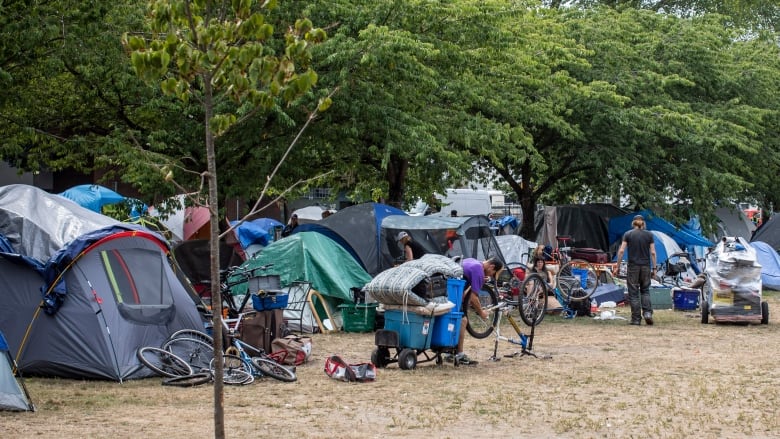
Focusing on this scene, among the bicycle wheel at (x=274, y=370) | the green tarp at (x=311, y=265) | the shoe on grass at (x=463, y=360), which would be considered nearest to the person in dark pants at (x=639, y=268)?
the green tarp at (x=311, y=265)

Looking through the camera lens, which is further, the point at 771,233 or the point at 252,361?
the point at 771,233

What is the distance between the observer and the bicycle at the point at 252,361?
10539 mm

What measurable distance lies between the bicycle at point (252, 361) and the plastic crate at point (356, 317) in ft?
12.4

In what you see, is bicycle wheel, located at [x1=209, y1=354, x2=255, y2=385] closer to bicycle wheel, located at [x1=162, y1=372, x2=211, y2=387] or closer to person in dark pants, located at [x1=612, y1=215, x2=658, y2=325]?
bicycle wheel, located at [x1=162, y1=372, x2=211, y2=387]

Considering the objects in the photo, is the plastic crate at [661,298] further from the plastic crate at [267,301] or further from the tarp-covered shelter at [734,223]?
the tarp-covered shelter at [734,223]

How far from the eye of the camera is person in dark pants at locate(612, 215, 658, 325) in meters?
16.0

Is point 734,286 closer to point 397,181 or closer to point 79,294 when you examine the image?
point 397,181

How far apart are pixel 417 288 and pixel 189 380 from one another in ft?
8.96

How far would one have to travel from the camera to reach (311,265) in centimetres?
1582


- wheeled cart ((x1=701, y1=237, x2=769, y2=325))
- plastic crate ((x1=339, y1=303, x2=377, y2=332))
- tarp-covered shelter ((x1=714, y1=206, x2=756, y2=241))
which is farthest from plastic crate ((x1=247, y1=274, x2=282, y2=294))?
tarp-covered shelter ((x1=714, y1=206, x2=756, y2=241))

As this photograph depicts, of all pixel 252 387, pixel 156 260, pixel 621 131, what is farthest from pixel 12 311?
pixel 621 131

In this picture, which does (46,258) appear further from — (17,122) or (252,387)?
(17,122)

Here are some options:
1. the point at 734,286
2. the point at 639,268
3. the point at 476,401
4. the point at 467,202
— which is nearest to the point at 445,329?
the point at 476,401

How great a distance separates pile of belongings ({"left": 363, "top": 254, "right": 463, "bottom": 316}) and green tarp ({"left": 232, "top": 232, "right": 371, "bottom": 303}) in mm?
4371
